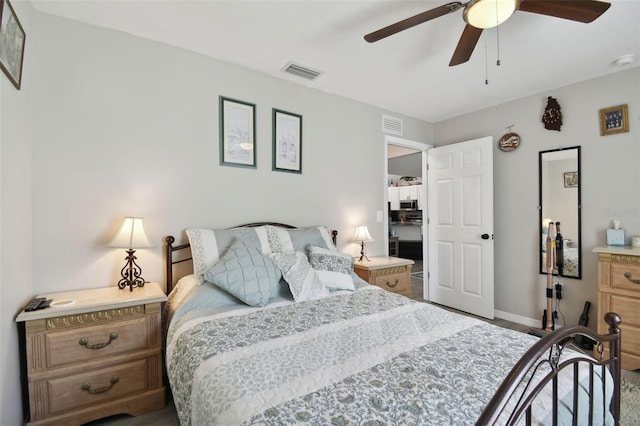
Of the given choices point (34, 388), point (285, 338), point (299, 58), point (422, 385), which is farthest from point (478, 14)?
point (34, 388)

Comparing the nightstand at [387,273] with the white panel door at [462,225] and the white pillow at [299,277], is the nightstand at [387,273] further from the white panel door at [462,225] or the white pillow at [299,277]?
the white panel door at [462,225]

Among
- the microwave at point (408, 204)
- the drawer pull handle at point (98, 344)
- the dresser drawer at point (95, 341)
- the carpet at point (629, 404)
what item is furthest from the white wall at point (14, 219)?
the microwave at point (408, 204)

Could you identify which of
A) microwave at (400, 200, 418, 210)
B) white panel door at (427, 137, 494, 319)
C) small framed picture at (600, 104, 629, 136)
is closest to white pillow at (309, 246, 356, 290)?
white panel door at (427, 137, 494, 319)

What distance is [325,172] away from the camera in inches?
125

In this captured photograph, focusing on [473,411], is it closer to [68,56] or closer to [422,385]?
[422,385]

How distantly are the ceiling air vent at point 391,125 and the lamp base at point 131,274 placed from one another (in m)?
2.93

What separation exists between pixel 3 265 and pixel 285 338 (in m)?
1.41

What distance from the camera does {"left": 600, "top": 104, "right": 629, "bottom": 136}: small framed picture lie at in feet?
8.69

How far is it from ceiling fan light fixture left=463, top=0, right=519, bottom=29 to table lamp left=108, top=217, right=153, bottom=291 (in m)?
2.37

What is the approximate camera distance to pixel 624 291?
93.2 inches

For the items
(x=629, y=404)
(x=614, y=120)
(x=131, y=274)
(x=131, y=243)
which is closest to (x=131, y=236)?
(x=131, y=243)

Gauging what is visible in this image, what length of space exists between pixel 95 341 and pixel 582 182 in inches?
164

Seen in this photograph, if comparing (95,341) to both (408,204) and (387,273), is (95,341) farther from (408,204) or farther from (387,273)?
(408,204)

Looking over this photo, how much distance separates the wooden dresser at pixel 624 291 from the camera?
231cm
